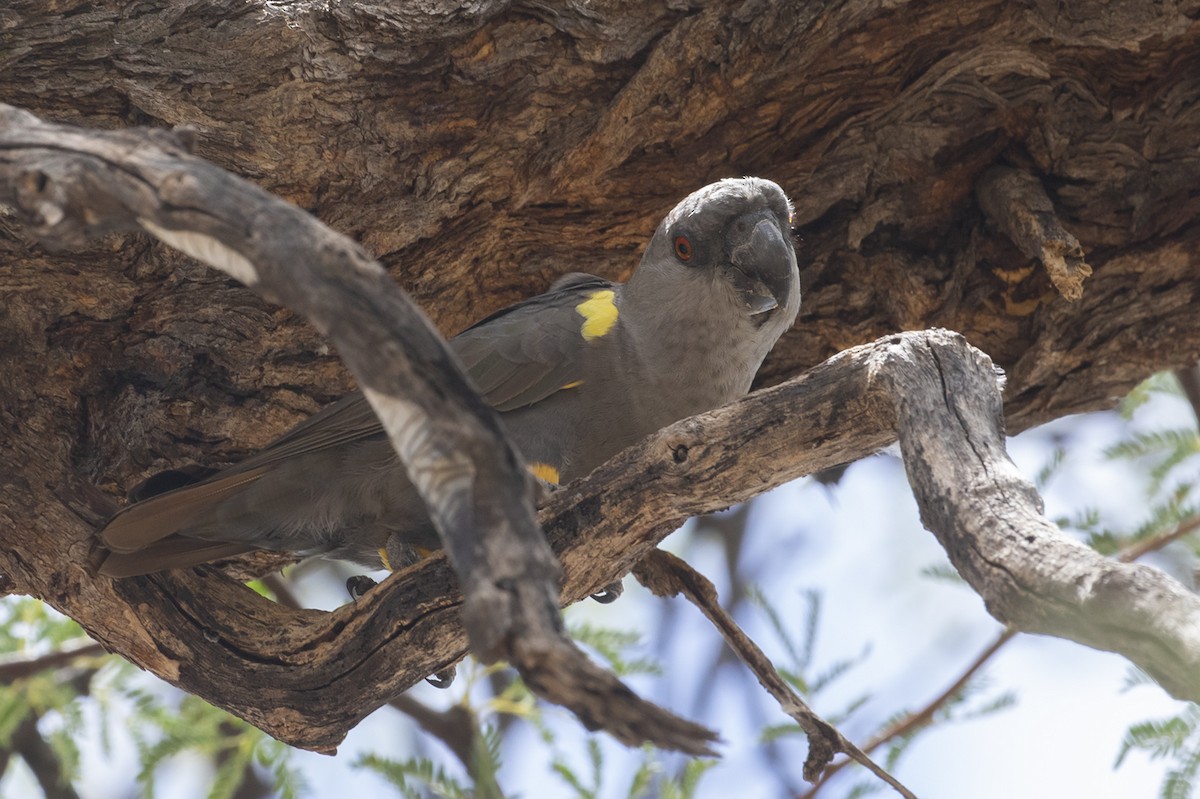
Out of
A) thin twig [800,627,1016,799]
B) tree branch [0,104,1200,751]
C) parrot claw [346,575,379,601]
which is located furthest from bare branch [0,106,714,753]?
thin twig [800,627,1016,799]

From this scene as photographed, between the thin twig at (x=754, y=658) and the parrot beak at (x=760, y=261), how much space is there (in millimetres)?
1064

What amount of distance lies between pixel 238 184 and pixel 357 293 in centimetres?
38

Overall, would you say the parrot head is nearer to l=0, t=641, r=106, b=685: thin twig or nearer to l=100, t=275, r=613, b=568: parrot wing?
l=100, t=275, r=613, b=568: parrot wing

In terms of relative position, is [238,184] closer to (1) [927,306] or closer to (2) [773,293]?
(2) [773,293]

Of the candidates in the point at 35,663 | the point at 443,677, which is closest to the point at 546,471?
the point at 443,677

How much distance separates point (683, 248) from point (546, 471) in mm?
1046

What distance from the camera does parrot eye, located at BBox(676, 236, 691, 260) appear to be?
170 inches

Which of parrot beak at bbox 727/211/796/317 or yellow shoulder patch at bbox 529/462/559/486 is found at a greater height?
parrot beak at bbox 727/211/796/317

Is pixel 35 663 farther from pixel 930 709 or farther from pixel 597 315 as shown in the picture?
pixel 930 709

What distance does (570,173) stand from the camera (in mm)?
4676

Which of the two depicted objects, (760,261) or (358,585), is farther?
(358,585)

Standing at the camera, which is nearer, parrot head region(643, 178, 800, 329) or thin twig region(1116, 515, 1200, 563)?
parrot head region(643, 178, 800, 329)

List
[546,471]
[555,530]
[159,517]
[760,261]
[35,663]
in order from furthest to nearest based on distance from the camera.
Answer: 1. [35,663]
2. [546,471]
3. [760,261]
4. [159,517]
5. [555,530]

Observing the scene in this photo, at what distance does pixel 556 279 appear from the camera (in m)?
5.10
